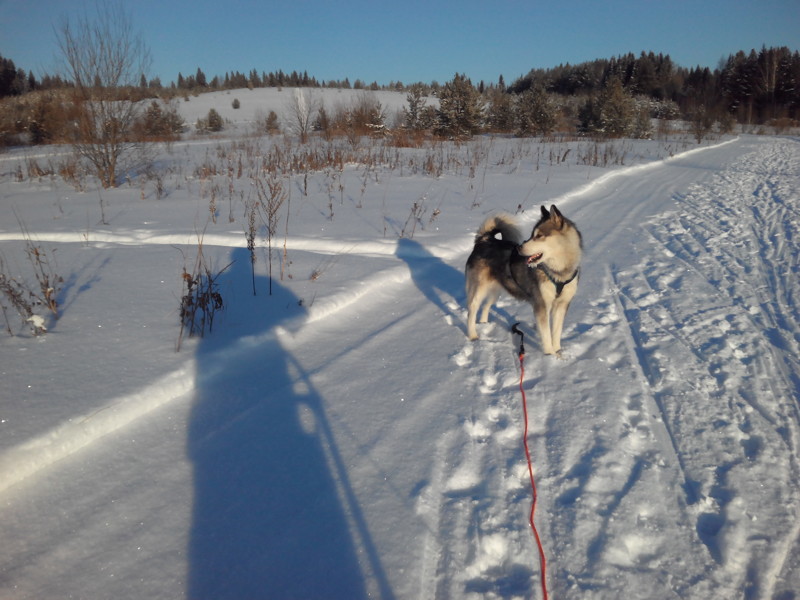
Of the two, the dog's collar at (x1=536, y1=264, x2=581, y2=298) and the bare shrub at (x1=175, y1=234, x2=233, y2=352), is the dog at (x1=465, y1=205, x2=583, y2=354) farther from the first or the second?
the bare shrub at (x1=175, y1=234, x2=233, y2=352)

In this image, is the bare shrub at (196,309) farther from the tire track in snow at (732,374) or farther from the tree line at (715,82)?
the tree line at (715,82)

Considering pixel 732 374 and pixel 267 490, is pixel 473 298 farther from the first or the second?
pixel 267 490

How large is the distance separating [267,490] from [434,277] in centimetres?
373

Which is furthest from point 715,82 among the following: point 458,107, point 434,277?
point 434,277

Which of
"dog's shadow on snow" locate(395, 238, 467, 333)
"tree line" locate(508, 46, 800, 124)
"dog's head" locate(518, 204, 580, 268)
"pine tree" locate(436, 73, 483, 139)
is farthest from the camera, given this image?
"tree line" locate(508, 46, 800, 124)

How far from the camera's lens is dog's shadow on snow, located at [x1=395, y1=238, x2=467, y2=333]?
4.73 meters

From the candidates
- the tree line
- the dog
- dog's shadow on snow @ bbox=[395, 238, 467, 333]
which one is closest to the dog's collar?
the dog

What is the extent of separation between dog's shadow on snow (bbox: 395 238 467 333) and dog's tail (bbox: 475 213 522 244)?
2.97 ft

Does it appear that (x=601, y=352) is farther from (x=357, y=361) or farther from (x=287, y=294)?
(x=287, y=294)

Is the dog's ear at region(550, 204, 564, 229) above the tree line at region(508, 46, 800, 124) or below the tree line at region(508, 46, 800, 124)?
below

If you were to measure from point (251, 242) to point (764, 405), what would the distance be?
4.94 meters

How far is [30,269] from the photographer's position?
4.83 meters

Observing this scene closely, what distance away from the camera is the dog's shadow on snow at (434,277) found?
4730 millimetres

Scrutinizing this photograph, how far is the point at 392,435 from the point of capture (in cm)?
267
